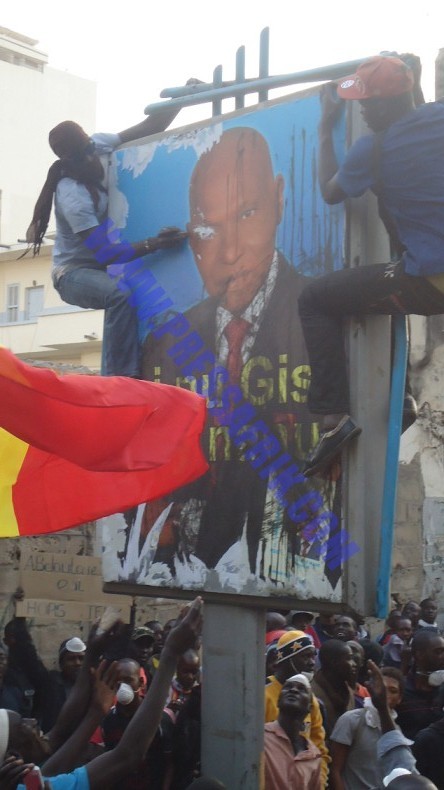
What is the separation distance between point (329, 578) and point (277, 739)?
103cm

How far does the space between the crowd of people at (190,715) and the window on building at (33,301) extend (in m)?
24.7

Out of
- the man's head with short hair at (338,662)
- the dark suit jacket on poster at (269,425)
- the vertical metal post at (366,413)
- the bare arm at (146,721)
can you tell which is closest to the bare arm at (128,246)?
the dark suit jacket on poster at (269,425)

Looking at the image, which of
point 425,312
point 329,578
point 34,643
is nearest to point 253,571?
point 329,578

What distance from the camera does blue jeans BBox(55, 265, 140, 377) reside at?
5977 millimetres

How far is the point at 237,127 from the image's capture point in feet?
18.5

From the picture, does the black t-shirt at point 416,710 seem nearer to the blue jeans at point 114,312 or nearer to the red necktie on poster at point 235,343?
the red necktie on poster at point 235,343

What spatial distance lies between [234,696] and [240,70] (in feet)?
9.84

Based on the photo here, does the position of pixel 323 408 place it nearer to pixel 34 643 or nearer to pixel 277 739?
pixel 277 739

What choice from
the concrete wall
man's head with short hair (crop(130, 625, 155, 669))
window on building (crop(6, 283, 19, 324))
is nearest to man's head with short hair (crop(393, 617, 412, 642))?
man's head with short hair (crop(130, 625, 155, 669))

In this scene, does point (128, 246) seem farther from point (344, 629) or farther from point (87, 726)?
point (344, 629)

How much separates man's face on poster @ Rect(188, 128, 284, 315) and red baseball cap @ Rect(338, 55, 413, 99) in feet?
2.40

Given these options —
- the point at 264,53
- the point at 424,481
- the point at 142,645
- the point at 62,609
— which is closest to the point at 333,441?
the point at 264,53

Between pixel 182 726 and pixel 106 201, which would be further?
pixel 106 201

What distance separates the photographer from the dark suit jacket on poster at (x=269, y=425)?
527 centimetres
